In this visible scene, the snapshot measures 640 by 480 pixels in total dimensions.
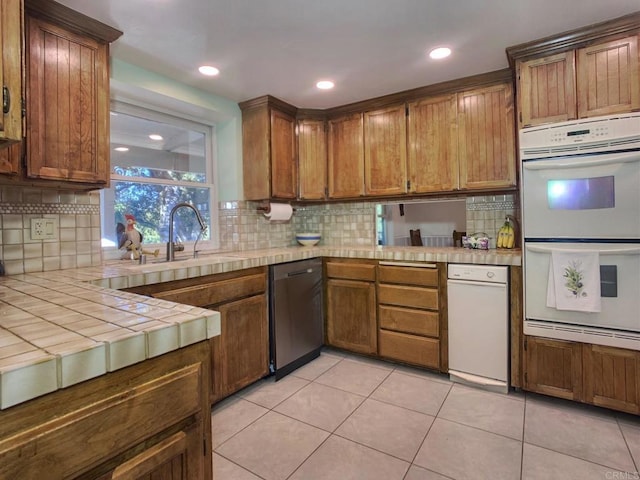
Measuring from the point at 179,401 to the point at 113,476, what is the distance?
0.61 feet

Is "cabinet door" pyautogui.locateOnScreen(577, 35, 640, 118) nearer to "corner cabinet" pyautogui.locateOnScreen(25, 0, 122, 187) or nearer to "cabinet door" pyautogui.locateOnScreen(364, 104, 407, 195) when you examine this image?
"cabinet door" pyautogui.locateOnScreen(364, 104, 407, 195)

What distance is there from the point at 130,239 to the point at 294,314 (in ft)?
4.22

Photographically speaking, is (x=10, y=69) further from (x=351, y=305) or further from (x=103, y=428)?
(x=351, y=305)

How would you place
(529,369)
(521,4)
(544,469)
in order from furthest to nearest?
1. (529,369)
2. (521,4)
3. (544,469)

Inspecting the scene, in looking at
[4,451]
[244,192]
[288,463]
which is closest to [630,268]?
[288,463]

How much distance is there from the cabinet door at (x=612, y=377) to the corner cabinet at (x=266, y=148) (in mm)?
2468

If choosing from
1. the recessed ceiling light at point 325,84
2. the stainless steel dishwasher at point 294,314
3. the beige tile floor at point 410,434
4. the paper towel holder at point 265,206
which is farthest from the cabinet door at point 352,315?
the recessed ceiling light at point 325,84

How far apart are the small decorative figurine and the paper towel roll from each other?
1.06m

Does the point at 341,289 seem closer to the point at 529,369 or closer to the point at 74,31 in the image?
the point at 529,369

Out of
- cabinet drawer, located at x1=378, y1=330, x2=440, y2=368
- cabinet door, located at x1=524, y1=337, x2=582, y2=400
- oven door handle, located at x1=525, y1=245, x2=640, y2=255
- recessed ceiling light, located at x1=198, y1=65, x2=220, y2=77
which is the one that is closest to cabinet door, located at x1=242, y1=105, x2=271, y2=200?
recessed ceiling light, located at x1=198, y1=65, x2=220, y2=77

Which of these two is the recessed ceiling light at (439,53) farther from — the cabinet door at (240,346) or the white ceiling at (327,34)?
the cabinet door at (240,346)

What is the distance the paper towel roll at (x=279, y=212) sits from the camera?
10.5 feet

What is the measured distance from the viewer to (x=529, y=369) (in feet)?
7.04

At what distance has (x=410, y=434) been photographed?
5.98 ft
